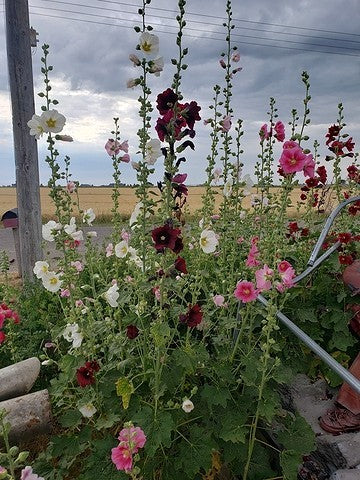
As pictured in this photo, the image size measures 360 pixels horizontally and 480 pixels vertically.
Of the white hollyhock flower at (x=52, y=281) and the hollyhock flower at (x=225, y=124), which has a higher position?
the hollyhock flower at (x=225, y=124)

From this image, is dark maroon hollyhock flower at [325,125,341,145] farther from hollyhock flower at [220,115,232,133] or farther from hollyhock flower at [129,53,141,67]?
hollyhock flower at [129,53,141,67]

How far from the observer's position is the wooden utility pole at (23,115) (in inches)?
209

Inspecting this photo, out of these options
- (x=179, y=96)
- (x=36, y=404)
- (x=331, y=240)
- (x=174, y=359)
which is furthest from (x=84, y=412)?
(x=331, y=240)

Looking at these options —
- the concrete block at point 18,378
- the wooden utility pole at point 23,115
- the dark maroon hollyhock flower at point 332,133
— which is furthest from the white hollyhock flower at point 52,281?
the wooden utility pole at point 23,115

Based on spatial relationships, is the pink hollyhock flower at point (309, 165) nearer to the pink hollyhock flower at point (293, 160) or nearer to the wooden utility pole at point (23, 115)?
the pink hollyhock flower at point (293, 160)

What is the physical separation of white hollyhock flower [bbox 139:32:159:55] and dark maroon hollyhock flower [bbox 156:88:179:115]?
35 cm

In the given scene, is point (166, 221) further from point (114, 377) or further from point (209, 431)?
point (209, 431)

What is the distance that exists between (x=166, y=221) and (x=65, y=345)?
2107 mm

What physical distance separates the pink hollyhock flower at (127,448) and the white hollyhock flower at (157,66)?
4.91ft

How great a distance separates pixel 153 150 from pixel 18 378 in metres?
1.76

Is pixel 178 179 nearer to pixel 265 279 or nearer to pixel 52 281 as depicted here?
pixel 265 279

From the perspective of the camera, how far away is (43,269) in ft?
9.41

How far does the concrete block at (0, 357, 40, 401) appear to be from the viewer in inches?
126

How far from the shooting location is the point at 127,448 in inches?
72.1
